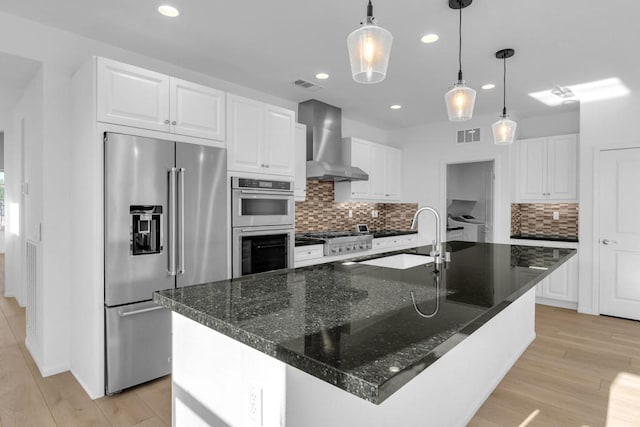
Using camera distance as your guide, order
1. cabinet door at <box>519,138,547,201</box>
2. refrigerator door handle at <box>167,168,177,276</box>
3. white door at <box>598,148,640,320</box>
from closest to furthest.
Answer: refrigerator door handle at <box>167,168,177,276</box> → white door at <box>598,148,640,320</box> → cabinet door at <box>519,138,547,201</box>

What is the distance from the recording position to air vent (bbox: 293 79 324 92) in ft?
12.6

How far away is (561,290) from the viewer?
4629mm

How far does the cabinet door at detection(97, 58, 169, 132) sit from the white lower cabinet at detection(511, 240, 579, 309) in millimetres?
4856

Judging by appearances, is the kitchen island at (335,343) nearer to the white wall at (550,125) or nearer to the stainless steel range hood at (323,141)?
the stainless steel range hood at (323,141)

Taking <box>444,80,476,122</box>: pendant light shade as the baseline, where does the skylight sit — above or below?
above

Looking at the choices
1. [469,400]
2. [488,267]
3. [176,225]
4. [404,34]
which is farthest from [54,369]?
[404,34]

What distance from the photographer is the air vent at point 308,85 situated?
3.85 meters

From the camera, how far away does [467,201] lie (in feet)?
20.2

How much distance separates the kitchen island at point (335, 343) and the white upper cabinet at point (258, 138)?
1591 mm

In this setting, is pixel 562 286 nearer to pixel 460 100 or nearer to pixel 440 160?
pixel 440 160

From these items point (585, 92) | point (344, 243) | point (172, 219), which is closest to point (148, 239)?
point (172, 219)

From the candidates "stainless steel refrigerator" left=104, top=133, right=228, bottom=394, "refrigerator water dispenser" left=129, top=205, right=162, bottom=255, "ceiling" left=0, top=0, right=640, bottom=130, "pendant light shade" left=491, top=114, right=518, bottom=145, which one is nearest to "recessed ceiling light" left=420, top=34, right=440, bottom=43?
"ceiling" left=0, top=0, right=640, bottom=130

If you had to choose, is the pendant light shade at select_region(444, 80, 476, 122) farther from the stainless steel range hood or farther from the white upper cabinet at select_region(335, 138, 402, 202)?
the white upper cabinet at select_region(335, 138, 402, 202)

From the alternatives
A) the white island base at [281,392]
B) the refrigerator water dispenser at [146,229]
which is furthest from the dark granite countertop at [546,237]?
the refrigerator water dispenser at [146,229]
